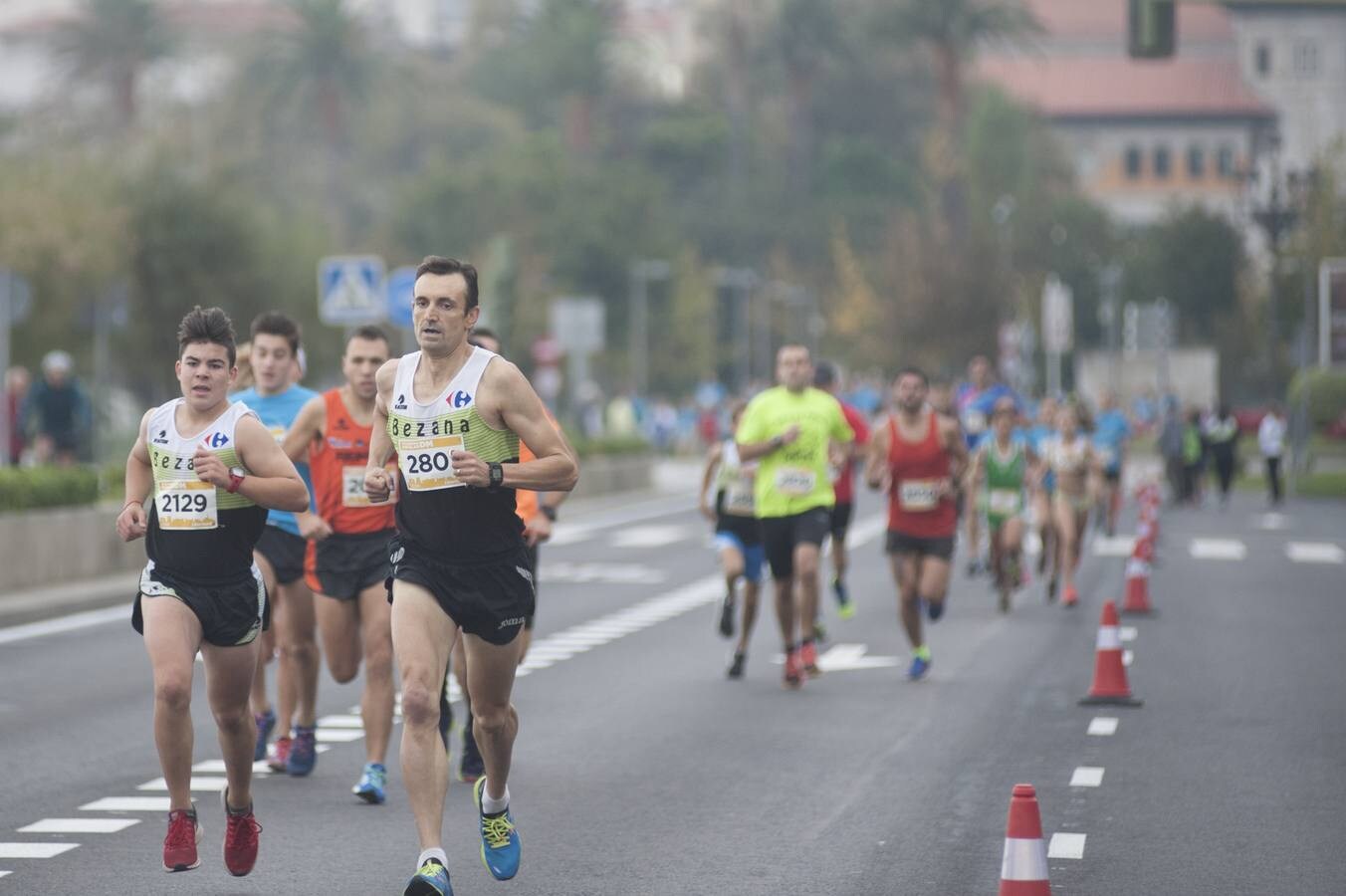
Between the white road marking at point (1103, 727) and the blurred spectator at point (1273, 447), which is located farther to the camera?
the blurred spectator at point (1273, 447)

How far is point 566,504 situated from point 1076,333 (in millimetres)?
60980

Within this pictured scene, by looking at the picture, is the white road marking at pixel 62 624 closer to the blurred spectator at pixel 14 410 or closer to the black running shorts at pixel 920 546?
the black running shorts at pixel 920 546

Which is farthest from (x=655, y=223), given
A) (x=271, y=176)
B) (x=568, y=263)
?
(x=271, y=176)

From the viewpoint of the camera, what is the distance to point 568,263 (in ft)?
310

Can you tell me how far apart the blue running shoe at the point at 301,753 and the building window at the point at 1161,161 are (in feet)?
432

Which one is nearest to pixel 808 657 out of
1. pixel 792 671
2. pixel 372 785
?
pixel 792 671

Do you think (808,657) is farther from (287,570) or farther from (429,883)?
(429,883)

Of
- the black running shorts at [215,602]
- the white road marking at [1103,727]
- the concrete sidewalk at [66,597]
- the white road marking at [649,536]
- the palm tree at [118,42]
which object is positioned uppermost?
the palm tree at [118,42]

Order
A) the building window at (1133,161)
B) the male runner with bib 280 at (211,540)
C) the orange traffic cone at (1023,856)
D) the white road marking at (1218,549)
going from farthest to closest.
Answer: the building window at (1133,161)
the white road marking at (1218,549)
the male runner with bib 280 at (211,540)
the orange traffic cone at (1023,856)

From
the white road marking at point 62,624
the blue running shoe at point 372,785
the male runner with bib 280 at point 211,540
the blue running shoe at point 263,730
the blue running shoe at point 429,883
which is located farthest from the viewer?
the white road marking at point 62,624

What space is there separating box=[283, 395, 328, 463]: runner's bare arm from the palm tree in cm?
7787

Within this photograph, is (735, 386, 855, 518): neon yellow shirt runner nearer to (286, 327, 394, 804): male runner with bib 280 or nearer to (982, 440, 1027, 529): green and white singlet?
(286, 327, 394, 804): male runner with bib 280

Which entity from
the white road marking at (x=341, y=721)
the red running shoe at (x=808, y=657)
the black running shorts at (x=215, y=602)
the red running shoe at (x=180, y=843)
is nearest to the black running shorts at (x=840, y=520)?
the red running shoe at (x=808, y=657)

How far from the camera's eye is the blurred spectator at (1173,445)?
4244cm
